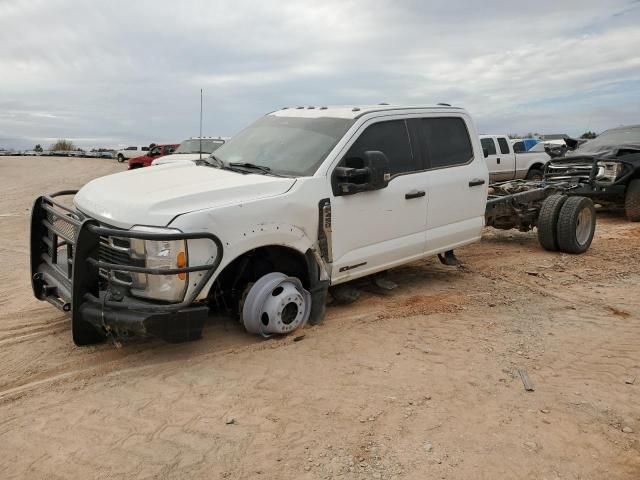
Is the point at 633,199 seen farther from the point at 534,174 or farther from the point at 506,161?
the point at 534,174

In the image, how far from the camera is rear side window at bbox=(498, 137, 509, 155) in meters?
17.2

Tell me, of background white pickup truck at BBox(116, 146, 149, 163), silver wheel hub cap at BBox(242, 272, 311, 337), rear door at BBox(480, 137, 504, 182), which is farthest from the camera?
background white pickup truck at BBox(116, 146, 149, 163)

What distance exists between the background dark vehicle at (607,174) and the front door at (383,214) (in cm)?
567

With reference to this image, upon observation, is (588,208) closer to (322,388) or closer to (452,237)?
(452,237)

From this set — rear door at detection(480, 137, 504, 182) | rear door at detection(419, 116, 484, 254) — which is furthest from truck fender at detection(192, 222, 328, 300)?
rear door at detection(480, 137, 504, 182)

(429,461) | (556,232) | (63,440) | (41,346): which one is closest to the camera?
(429,461)

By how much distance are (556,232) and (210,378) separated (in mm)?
5792

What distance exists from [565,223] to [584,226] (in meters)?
0.59

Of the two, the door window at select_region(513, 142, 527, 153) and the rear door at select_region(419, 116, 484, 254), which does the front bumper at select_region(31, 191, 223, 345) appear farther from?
the door window at select_region(513, 142, 527, 153)

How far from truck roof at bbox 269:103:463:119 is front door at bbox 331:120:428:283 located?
148 millimetres

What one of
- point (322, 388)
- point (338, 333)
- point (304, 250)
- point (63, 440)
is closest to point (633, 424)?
point (322, 388)

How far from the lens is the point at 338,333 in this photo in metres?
4.87

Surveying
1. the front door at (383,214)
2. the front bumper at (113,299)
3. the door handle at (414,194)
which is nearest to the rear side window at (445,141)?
the front door at (383,214)

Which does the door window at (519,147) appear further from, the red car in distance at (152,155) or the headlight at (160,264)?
the headlight at (160,264)
